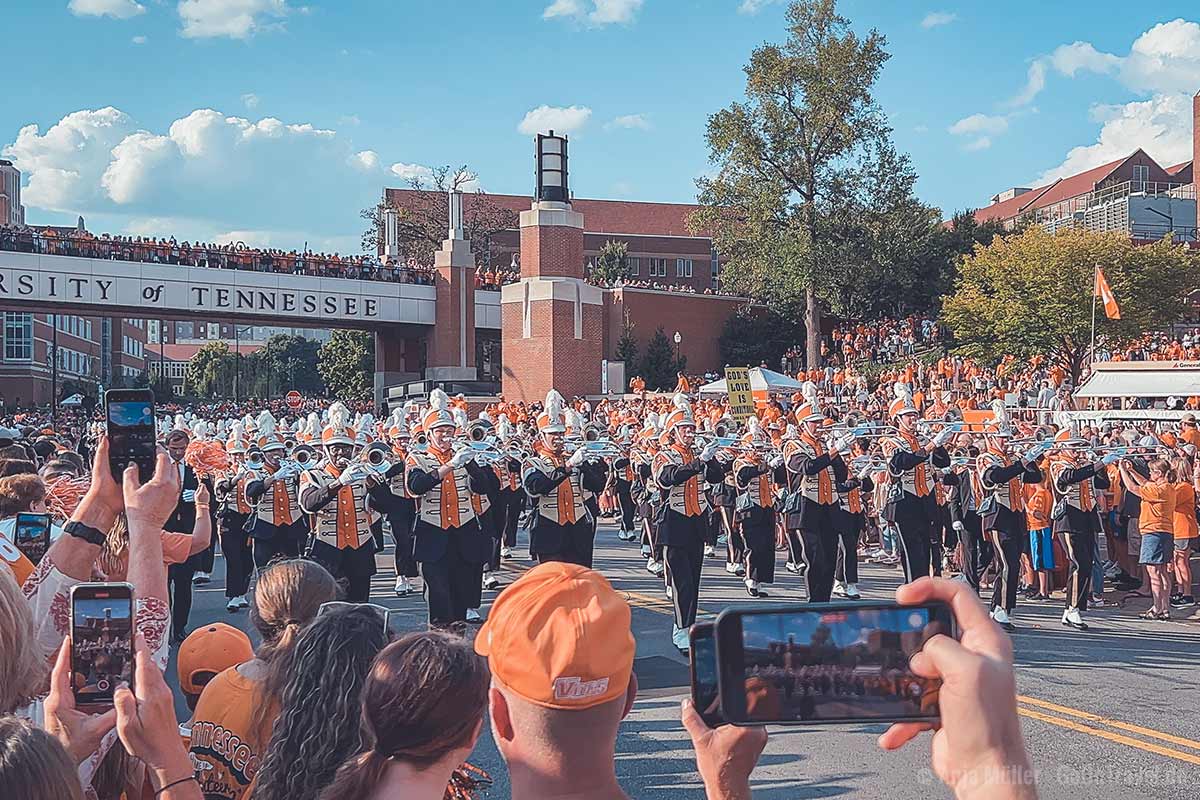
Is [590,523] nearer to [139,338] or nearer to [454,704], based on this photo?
[454,704]

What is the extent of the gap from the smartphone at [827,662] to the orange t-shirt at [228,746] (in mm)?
1845

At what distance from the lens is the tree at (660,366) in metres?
47.1

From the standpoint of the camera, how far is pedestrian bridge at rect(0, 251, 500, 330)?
3806cm

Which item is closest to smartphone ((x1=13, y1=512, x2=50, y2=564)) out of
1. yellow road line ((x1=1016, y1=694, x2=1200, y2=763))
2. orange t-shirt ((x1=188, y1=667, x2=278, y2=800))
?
orange t-shirt ((x1=188, y1=667, x2=278, y2=800))

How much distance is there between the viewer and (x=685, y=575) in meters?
10.4

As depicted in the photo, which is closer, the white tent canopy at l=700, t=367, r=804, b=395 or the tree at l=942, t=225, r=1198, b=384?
the white tent canopy at l=700, t=367, r=804, b=395

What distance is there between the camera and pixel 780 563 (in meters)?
16.1

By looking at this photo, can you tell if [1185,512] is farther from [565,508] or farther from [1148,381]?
[1148,381]

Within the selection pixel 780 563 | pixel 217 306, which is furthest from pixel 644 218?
pixel 780 563

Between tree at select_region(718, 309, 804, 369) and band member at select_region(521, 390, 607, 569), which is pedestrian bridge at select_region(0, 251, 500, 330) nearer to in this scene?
tree at select_region(718, 309, 804, 369)

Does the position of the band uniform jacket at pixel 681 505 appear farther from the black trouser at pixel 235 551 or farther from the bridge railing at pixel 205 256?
the bridge railing at pixel 205 256

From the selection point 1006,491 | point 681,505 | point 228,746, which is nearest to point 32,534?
point 228,746

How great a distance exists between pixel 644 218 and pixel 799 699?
83878 millimetres

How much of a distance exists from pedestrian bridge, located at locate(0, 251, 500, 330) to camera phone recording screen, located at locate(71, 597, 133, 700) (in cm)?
3951
